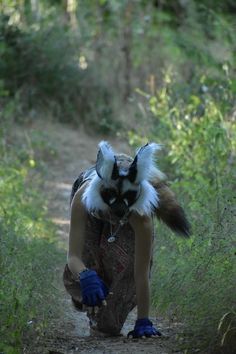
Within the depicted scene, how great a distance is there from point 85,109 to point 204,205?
7.92 m

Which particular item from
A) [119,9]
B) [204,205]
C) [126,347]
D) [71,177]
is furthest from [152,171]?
[119,9]

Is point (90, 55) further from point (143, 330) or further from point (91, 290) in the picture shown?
point (91, 290)

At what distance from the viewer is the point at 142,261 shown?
227 inches

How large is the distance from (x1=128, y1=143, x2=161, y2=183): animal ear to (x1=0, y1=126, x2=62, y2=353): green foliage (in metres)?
0.97

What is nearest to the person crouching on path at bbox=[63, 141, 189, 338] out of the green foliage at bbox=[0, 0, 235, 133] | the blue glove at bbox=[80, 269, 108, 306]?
the blue glove at bbox=[80, 269, 108, 306]

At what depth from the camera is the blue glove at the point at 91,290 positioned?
5.41m

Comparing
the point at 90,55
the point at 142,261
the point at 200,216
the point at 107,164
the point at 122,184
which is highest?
the point at 107,164

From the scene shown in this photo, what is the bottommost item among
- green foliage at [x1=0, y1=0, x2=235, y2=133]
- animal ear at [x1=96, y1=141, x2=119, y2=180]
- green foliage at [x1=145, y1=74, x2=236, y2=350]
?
green foliage at [x1=0, y1=0, x2=235, y2=133]

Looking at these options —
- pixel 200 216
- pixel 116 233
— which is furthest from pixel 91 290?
pixel 200 216

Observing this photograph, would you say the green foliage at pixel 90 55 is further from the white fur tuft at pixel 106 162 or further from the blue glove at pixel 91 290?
the blue glove at pixel 91 290

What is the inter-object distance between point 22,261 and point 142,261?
46.0 inches

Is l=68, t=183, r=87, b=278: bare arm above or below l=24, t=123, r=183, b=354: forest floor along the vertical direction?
above

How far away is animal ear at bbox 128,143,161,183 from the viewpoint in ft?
17.5

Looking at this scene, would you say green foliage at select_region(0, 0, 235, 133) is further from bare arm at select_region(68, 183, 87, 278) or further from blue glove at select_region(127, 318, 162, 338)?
blue glove at select_region(127, 318, 162, 338)
